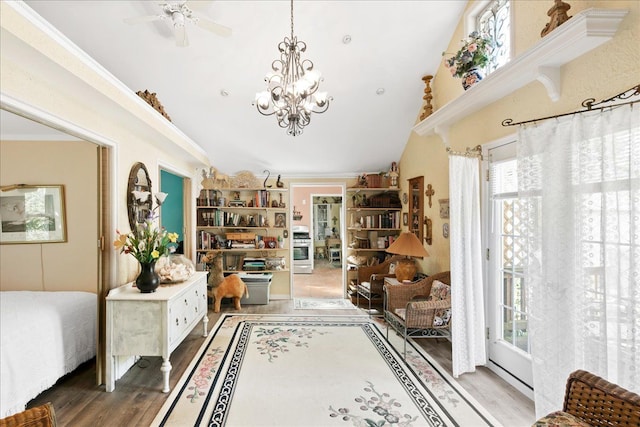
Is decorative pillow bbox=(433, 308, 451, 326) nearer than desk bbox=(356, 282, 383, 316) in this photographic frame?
Yes

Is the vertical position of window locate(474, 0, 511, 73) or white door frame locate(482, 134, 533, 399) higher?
window locate(474, 0, 511, 73)

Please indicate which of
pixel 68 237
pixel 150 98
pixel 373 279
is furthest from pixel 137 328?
pixel 373 279

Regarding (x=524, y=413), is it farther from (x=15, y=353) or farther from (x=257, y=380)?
(x=15, y=353)

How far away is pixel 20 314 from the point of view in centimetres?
223

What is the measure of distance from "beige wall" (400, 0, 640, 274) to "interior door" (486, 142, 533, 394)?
32 centimetres

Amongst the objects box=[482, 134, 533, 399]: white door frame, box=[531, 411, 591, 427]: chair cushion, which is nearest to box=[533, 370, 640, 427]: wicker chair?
box=[531, 411, 591, 427]: chair cushion

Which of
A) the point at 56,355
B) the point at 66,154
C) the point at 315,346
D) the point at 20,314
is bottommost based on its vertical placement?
the point at 315,346

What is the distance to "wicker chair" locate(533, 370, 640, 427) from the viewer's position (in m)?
1.07

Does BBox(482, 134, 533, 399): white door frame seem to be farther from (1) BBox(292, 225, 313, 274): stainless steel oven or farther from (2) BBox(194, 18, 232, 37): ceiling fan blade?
(1) BBox(292, 225, 313, 274): stainless steel oven

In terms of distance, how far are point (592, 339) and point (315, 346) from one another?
2391 mm

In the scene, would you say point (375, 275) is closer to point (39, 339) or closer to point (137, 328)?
point (137, 328)

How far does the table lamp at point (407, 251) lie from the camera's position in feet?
11.3

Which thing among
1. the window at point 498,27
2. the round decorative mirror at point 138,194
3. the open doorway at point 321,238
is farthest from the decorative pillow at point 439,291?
the round decorative mirror at point 138,194

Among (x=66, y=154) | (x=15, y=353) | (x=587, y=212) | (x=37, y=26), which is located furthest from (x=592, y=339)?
(x=66, y=154)
